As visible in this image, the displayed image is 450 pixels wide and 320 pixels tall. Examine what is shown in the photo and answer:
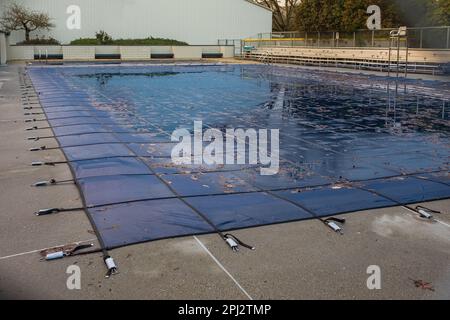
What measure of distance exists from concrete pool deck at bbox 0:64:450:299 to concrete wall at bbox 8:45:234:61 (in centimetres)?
4063

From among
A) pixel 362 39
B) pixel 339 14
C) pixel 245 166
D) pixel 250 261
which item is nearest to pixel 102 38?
pixel 339 14

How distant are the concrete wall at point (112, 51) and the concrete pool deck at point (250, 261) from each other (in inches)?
1600

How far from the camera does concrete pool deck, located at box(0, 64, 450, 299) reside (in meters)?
4.49

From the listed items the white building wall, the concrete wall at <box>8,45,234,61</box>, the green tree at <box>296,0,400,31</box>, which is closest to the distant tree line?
the green tree at <box>296,0,400,31</box>

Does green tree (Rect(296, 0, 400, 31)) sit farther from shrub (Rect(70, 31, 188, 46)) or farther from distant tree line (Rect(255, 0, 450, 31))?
shrub (Rect(70, 31, 188, 46))

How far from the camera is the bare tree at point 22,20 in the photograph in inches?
1796

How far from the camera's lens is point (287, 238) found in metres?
5.66

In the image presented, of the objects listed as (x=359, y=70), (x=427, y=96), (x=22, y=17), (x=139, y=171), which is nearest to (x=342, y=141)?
(x=139, y=171)

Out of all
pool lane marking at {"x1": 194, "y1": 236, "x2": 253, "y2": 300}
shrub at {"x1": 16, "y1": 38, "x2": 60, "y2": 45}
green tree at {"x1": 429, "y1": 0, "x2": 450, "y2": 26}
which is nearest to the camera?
pool lane marking at {"x1": 194, "y1": 236, "x2": 253, "y2": 300}

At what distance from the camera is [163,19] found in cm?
5288

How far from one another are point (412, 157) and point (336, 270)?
5.14m

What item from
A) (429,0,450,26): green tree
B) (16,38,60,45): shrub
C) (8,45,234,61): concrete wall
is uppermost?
(429,0,450,26): green tree

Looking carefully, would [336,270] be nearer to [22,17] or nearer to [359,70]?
[359,70]

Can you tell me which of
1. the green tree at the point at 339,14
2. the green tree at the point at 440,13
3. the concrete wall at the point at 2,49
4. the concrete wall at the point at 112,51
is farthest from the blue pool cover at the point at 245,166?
the concrete wall at the point at 112,51
